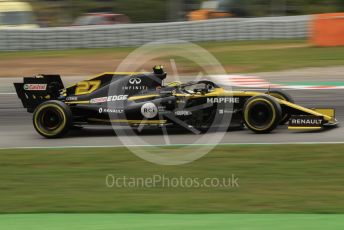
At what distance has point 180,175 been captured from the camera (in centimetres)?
877

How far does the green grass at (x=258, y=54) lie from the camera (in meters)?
19.6

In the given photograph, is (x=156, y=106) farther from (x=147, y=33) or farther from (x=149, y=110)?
(x=147, y=33)

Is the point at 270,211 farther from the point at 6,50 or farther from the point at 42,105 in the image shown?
the point at 6,50

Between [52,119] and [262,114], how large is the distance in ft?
10.9

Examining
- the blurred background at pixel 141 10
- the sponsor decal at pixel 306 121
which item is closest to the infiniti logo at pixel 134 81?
the sponsor decal at pixel 306 121

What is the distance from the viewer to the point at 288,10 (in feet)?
88.4

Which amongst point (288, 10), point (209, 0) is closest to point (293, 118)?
point (288, 10)

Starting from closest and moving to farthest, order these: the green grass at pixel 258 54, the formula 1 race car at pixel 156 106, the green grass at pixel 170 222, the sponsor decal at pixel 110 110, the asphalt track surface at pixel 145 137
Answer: the green grass at pixel 170 222, the asphalt track surface at pixel 145 137, the formula 1 race car at pixel 156 106, the sponsor decal at pixel 110 110, the green grass at pixel 258 54

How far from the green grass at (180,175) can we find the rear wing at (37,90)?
1.37 m

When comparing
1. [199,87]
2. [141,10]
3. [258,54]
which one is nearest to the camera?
[199,87]

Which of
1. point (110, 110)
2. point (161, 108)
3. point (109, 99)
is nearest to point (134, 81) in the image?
point (109, 99)

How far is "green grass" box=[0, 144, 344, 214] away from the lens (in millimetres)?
7355

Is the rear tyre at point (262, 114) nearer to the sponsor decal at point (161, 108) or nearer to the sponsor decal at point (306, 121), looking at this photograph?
the sponsor decal at point (306, 121)

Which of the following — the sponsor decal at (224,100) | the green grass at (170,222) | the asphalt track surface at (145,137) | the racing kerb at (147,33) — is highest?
the racing kerb at (147,33)
